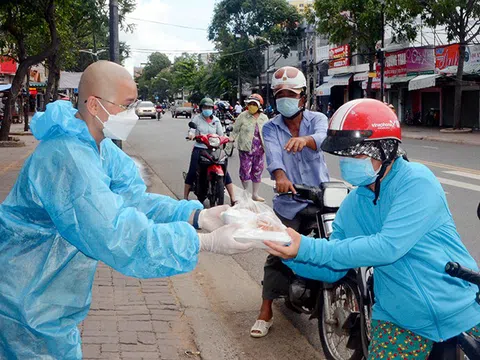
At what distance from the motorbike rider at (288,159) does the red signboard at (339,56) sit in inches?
1503

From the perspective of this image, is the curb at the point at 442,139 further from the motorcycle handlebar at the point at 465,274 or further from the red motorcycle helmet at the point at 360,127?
the motorcycle handlebar at the point at 465,274

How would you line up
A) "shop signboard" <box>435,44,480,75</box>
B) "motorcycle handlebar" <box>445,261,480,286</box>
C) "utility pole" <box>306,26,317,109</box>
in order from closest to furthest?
"motorcycle handlebar" <box>445,261,480,286</box> < "shop signboard" <box>435,44,480,75</box> < "utility pole" <box>306,26,317,109</box>

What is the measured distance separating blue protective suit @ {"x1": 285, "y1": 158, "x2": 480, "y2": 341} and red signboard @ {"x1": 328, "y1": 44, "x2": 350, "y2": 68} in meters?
40.5

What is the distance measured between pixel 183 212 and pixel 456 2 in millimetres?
25512

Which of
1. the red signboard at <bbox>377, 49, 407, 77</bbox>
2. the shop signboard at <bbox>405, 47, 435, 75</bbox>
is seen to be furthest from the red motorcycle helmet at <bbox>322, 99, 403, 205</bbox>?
the red signboard at <bbox>377, 49, 407, 77</bbox>

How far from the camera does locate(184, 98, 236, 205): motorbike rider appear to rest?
1032cm

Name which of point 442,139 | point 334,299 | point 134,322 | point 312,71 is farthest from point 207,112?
point 312,71

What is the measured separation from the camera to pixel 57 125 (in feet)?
7.37

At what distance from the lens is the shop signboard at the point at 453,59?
29791 mm

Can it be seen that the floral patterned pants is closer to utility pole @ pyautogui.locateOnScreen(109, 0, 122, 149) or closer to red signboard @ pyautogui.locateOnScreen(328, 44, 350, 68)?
utility pole @ pyautogui.locateOnScreen(109, 0, 122, 149)

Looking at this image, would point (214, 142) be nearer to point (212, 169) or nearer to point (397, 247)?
point (212, 169)

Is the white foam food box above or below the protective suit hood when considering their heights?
below

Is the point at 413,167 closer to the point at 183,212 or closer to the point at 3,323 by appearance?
the point at 183,212

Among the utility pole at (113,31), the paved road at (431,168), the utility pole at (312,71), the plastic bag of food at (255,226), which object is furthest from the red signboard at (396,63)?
the plastic bag of food at (255,226)
